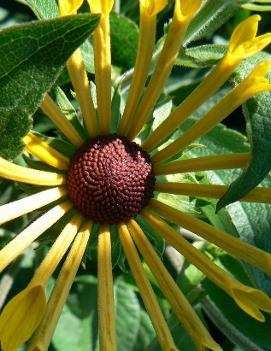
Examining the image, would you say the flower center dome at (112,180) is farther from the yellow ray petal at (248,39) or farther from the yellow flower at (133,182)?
the yellow ray petal at (248,39)

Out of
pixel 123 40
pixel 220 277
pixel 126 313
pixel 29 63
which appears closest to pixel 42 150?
pixel 29 63

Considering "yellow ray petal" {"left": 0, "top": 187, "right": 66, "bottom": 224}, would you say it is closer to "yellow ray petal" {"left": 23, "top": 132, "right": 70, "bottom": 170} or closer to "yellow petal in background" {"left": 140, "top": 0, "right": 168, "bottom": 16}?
"yellow ray petal" {"left": 23, "top": 132, "right": 70, "bottom": 170}

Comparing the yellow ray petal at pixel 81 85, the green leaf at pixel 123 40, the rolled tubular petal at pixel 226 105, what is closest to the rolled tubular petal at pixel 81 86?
the yellow ray petal at pixel 81 85

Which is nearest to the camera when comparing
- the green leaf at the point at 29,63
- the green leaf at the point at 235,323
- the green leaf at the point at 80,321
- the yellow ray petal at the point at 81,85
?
the green leaf at the point at 29,63

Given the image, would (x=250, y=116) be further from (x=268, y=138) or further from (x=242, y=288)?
(x=242, y=288)

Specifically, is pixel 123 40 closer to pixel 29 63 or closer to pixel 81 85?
pixel 81 85
